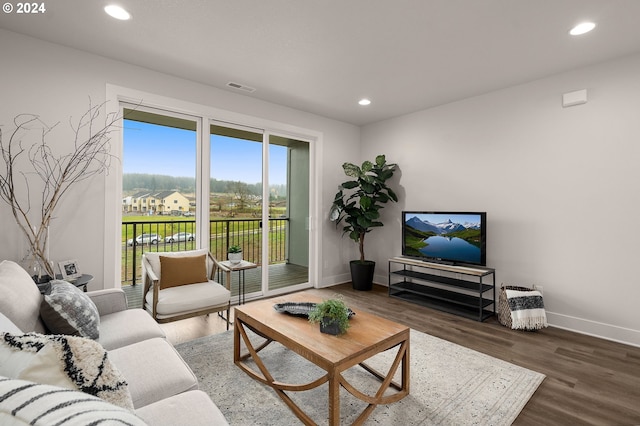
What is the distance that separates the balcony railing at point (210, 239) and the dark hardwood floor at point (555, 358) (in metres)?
0.98

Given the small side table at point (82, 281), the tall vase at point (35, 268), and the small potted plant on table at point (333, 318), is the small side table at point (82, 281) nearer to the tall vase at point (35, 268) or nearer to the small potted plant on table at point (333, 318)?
the tall vase at point (35, 268)

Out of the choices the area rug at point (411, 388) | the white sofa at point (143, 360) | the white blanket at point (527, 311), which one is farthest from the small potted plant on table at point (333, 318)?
the white blanket at point (527, 311)

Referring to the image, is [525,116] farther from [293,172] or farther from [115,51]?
[115,51]

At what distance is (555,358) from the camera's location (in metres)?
2.57

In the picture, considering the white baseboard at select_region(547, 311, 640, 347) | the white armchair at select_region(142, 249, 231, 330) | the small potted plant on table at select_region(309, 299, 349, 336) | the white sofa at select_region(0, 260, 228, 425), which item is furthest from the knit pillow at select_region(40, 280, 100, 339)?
the white baseboard at select_region(547, 311, 640, 347)

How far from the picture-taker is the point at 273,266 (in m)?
4.47

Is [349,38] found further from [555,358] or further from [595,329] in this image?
[595,329]

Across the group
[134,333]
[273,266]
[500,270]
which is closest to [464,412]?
[134,333]

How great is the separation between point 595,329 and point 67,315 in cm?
438

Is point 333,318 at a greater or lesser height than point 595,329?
greater

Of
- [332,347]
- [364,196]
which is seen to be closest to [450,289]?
[364,196]

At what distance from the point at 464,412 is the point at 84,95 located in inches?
158

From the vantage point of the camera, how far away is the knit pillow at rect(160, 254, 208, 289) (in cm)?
296

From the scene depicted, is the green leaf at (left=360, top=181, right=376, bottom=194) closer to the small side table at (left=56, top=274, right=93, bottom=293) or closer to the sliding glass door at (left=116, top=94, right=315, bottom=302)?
the sliding glass door at (left=116, top=94, right=315, bottom=302)
